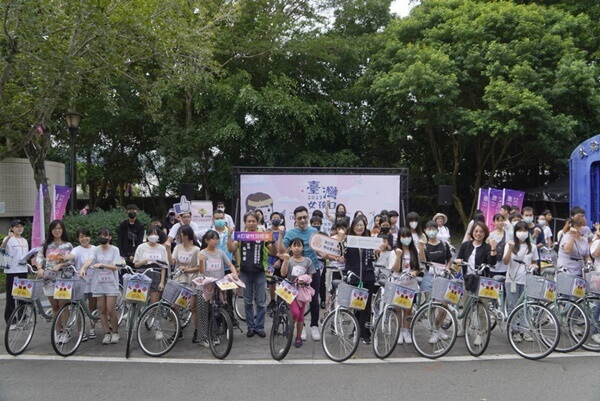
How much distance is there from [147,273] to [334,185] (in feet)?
32.6

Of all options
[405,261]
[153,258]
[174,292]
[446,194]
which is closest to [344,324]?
[405,261]

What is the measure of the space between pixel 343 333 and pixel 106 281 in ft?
10.2

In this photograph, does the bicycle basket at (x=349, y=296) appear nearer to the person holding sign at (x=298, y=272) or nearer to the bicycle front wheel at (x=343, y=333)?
the bicycle front wheel at (x=343, y=333)

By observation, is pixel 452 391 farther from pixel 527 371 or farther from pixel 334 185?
pixel 334 185

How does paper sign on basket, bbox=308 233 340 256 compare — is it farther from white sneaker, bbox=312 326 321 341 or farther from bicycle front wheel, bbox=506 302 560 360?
bicycle front wheel, bbox=506 302 560 360

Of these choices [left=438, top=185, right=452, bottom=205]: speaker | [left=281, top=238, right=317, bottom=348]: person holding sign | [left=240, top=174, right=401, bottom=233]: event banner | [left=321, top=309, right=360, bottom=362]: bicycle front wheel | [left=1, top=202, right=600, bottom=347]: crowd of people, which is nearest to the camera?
[left=321, top=309, right=360, bottom=362]: bicycle front wheel

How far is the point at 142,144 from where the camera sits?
2664 centimetres

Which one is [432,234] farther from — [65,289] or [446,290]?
[65,289]

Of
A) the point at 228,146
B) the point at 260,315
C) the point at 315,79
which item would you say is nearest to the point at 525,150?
the point at 315,79

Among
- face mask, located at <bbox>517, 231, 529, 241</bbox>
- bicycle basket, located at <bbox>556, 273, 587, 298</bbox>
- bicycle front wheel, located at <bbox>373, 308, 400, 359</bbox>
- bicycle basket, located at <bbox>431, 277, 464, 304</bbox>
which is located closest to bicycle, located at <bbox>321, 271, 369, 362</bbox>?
bicycle front wheel, located at <bbox>373, 308, 400, 359</bbox>

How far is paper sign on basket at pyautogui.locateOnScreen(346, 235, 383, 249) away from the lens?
7023 mm

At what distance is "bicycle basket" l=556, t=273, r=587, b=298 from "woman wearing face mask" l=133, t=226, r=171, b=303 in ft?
16.9

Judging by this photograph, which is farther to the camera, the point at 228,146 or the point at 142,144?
the point at 142,144

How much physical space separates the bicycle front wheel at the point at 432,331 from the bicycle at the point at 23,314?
4.68m
